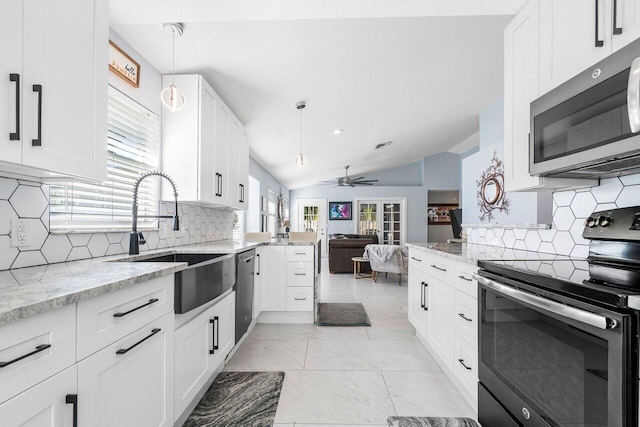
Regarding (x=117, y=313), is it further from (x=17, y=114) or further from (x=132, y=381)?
(x=17, y=114)

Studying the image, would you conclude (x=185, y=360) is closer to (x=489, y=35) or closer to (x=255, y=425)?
(x=255, y=425)

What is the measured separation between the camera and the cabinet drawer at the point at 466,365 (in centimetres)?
159

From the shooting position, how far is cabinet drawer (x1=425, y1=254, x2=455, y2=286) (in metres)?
1.94

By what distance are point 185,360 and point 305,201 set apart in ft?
28.4

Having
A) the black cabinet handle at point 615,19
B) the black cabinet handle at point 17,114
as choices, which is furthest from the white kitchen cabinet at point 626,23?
the black cabinet handle at point 17,114

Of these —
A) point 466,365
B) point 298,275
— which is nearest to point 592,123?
point 466,365

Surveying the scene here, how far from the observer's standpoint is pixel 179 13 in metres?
1.58

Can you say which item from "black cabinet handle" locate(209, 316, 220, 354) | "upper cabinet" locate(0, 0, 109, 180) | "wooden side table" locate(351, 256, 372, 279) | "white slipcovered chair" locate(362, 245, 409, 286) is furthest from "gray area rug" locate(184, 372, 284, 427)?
"wooden side table" locate(351, 256, 372, 279)

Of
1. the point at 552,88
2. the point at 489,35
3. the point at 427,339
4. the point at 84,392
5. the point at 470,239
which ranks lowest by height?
the point at 427,339

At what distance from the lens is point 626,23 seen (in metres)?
1.07

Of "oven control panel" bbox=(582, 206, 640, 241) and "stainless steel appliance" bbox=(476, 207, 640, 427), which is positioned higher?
"oven control panel" bbox=(582, 206, 640, 241)

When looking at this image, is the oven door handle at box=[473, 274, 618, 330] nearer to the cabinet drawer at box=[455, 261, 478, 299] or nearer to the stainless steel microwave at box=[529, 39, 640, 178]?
the cabinet drawer at box=[455, 261, 478, 299]

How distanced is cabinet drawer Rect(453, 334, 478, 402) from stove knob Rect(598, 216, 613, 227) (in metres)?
0.86

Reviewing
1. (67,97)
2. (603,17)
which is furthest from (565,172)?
(67,97)
